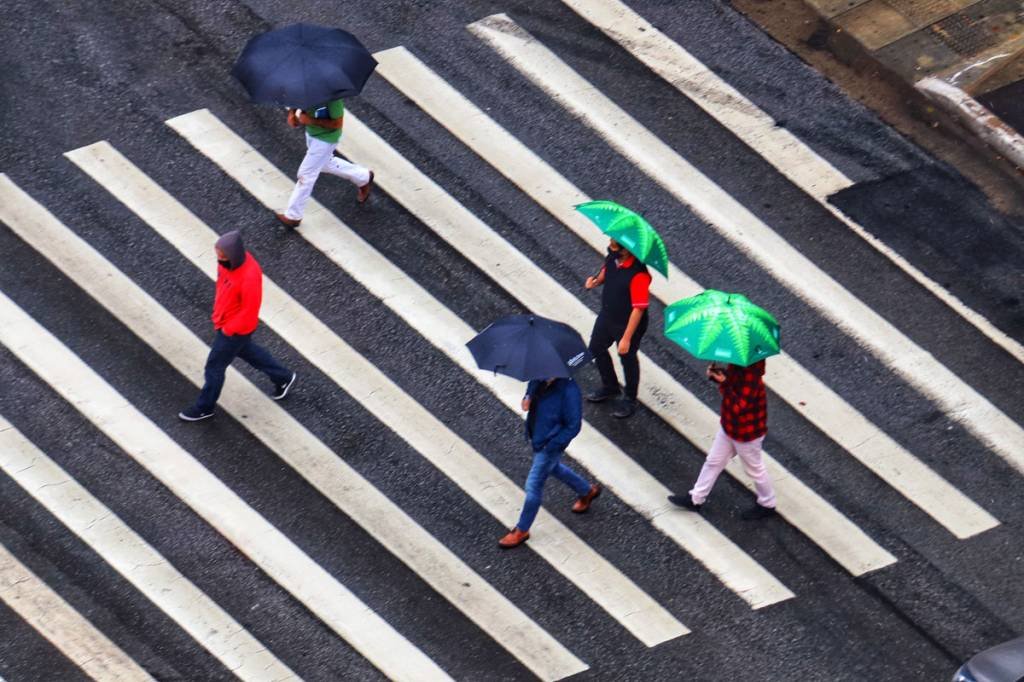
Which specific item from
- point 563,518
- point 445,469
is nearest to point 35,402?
point 445,469

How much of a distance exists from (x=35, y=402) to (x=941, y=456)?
22.9 feet

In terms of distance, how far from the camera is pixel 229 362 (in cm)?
1304

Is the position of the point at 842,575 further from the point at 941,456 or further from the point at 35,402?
the point at 35,402

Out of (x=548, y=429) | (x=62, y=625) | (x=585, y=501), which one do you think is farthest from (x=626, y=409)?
(x=62, y=625)

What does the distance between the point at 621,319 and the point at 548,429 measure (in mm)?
1377

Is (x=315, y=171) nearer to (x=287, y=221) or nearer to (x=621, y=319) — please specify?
(x=287, y=221)

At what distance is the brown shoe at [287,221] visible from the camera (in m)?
14.7

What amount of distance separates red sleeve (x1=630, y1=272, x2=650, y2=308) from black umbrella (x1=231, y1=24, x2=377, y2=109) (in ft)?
9.08

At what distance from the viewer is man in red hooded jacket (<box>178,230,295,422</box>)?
12453 millimetres

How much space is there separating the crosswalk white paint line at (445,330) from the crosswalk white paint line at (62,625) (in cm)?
306

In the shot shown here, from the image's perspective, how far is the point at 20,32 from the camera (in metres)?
16.2

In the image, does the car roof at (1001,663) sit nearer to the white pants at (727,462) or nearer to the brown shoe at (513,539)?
the white pants at (727,462)

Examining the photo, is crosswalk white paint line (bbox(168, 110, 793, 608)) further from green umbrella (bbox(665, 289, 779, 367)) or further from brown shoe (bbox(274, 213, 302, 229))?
green umbrella (bbox(665, 289, 779, 367))

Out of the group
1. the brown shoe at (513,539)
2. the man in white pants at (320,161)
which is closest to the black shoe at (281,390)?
the man in white pants at (320,161)
